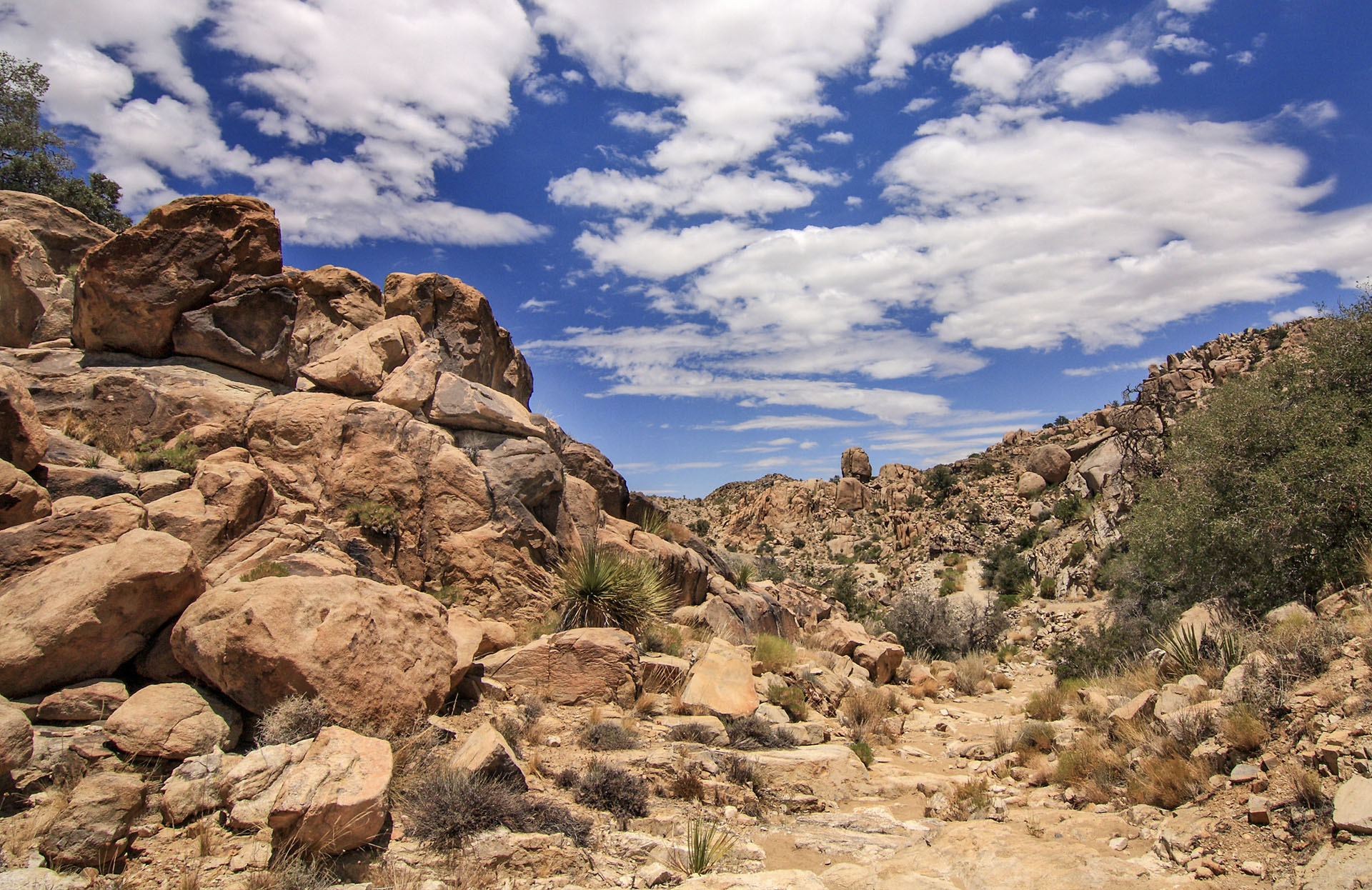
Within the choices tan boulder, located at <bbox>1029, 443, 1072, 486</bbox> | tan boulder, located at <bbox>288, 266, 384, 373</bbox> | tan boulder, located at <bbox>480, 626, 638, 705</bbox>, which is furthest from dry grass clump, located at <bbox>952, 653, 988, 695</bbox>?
tan boulder, located at <bbox>1029, 443, 1072, 486</bbox>

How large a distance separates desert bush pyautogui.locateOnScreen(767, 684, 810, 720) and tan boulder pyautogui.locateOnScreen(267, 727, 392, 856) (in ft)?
23.9

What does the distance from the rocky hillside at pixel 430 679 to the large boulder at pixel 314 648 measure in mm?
32

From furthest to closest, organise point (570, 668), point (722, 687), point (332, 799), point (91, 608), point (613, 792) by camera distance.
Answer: point (722, 687), point (570, 668), point (613, 792), point (91, 608), point (332, 799)

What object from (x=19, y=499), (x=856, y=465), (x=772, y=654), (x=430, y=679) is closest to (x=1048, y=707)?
(x=772, y=654)

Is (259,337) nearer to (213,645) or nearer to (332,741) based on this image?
(213,645)

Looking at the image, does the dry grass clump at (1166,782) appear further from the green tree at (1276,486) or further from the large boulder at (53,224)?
the large boulder at (53,224)

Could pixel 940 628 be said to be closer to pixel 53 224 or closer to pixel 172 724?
pixel 172 724

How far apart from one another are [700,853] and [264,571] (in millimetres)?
5620

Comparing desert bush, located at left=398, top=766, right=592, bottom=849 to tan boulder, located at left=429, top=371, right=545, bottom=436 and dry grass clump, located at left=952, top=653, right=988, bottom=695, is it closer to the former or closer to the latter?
tan boulder, located at left=429, top=371, right=545, bottom=436

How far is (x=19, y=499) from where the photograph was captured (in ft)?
22.4

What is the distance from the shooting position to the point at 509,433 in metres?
13.3

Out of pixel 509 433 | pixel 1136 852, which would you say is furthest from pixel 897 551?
pixel 1136 852

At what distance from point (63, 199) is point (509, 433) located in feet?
87.1

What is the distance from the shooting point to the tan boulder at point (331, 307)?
48.4ft
